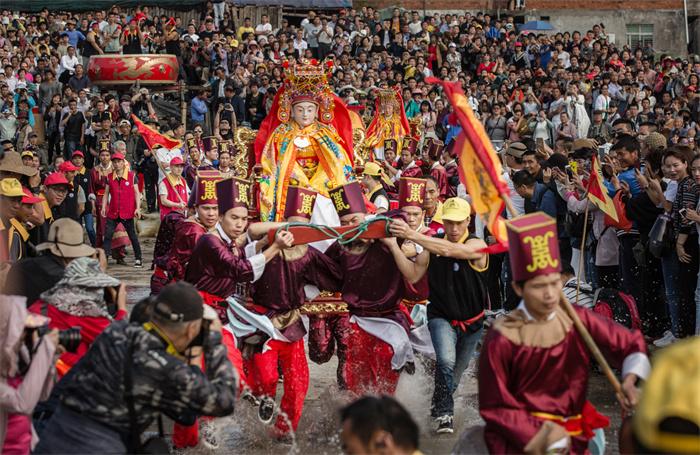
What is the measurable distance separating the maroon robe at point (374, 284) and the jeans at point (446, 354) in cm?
37

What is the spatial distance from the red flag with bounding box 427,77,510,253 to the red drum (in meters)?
15.3

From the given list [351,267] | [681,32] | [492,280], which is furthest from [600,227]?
[681,32]

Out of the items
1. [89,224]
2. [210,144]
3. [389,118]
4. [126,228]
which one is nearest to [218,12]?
[210,144]

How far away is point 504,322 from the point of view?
384cm

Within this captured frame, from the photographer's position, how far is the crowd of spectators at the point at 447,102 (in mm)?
7941

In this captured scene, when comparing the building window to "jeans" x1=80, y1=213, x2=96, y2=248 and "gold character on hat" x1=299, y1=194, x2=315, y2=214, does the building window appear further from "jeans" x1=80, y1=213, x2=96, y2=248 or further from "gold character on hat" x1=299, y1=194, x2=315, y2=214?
"gold character on hat" x1=299, y1=194, x2=315, y2=214

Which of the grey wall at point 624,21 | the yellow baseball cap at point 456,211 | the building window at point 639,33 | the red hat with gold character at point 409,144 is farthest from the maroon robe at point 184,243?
the building window at point 639,33

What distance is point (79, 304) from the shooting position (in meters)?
4.37

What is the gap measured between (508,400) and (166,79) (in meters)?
16.8

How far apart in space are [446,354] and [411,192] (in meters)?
1.39

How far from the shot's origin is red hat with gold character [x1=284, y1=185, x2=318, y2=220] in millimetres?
6453

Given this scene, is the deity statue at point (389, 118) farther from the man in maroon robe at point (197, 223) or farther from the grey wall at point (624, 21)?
the grey wall at point (624, 21)

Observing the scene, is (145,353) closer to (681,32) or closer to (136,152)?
(136,152)

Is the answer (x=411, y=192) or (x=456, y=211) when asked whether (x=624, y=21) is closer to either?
(x=411, y=192)
